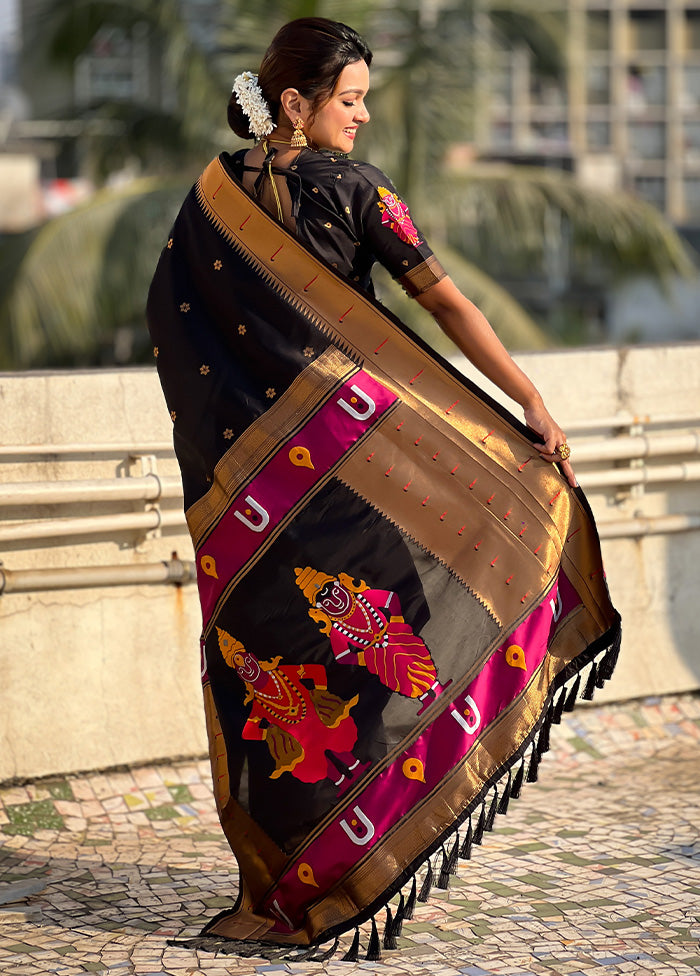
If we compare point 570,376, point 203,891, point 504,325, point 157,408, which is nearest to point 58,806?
point 203,891

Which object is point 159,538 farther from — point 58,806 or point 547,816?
point 547,816

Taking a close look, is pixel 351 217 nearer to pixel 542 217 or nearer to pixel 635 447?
pixel 635 447

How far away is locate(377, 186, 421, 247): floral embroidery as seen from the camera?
303cm

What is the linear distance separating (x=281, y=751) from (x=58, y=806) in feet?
4.42

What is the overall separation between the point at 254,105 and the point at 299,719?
1.33 m

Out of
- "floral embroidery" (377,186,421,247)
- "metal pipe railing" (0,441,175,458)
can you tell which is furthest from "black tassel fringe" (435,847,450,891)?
"metal pipe railing" (0,441,175,458)

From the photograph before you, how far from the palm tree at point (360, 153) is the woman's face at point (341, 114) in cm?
985

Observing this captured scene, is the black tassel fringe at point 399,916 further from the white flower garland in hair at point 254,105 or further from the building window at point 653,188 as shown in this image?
the building window at point 653,188

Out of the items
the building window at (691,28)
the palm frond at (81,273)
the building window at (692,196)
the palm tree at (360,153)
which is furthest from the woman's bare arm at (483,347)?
the building window at (691,28)

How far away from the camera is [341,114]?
3084mm

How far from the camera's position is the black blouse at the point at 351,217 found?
302cm

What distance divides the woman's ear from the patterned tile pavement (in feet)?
5.94

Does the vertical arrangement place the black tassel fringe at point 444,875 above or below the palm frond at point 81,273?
below

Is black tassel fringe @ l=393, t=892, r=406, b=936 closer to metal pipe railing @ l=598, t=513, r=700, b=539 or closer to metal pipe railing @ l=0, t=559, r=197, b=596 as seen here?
metal pipe railing @ l=0, t=559, r=197, b=596
